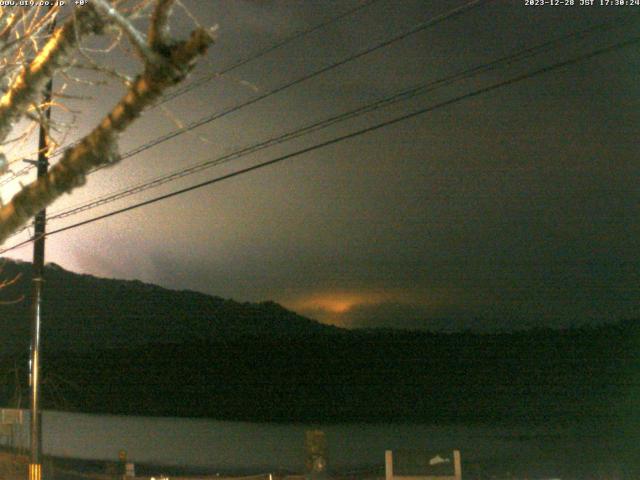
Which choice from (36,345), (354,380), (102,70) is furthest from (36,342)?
(354,380)

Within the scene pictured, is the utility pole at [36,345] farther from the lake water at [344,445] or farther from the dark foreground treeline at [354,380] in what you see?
the dark foreground treeline at [354,380]

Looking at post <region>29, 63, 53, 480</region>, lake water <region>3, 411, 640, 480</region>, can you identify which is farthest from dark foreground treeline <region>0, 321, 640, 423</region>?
post <region>29, 63, 53, 480</region>

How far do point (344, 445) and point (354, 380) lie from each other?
160 ft

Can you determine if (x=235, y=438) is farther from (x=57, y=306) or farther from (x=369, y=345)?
(x=369, y=345)

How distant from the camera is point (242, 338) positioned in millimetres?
114500

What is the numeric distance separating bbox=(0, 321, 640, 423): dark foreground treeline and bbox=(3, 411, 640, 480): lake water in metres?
7.84

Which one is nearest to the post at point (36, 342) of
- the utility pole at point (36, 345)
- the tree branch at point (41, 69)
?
the utility pole at point (36, 345)

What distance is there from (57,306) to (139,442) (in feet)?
78.6

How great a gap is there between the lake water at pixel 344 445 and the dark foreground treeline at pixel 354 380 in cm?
784

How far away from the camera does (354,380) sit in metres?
96.6

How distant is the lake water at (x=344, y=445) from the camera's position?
33.8 meters

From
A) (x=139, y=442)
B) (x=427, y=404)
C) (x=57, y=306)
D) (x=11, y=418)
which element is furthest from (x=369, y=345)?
(x=11, y=418)

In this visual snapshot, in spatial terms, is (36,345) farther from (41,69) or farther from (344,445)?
(344,445)

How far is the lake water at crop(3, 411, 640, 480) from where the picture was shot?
33.8 meters
